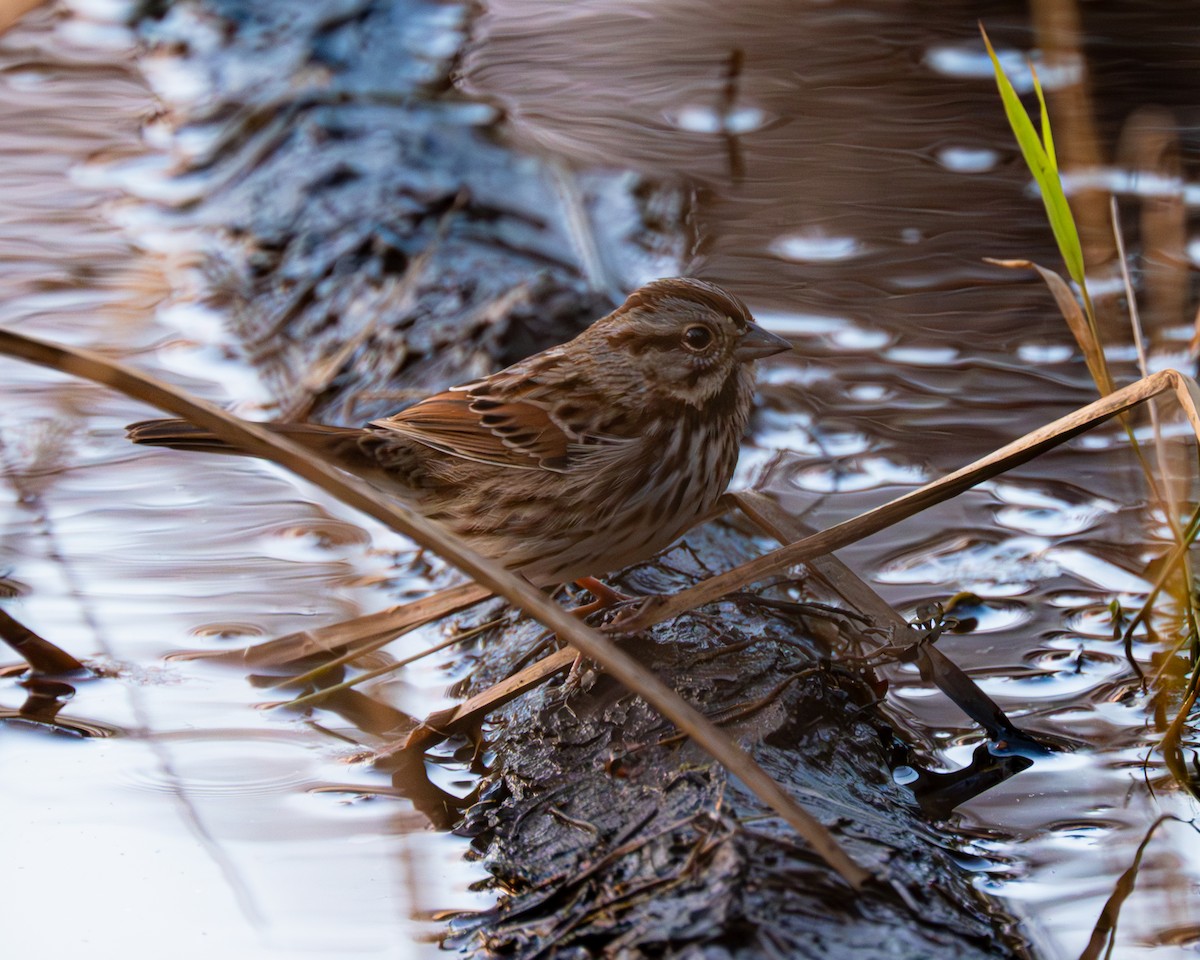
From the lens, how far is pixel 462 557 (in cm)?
260

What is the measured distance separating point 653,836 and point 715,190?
5067 mm

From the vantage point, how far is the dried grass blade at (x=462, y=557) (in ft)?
8.10

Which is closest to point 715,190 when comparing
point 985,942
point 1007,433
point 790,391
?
point 790,391

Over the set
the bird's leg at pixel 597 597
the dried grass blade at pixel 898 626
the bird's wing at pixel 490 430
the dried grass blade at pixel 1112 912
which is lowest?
the bird's leg at pixel 597 597

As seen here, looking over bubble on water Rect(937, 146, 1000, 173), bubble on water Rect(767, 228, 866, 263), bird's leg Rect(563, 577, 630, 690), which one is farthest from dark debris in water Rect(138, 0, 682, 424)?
bubble on water Rect(937, 146, 1000, 173)

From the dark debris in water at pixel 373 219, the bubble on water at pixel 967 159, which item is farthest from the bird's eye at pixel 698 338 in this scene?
the bubble on water at pixel 967 159

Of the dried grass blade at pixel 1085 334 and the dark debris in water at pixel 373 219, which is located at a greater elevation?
the dried grass blade at pixel 1085 334

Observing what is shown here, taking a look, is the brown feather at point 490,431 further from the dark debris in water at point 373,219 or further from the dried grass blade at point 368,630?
the dark debris in water at point 373,219

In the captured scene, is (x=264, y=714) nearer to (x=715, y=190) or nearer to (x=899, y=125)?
(x=715, y=190)

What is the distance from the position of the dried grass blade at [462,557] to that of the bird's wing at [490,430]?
1.53m

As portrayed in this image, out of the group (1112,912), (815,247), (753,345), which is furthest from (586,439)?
(815,247)

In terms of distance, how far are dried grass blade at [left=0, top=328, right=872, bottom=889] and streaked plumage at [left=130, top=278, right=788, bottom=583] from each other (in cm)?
126

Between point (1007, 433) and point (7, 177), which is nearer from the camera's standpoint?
point (1007, 433)

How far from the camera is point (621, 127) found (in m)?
7.83
